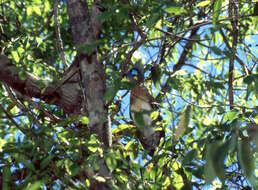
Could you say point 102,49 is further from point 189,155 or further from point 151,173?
point 189,155

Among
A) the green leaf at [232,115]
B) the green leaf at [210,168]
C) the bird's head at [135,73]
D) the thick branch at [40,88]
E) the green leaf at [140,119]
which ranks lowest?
the green leaf at [210,168]

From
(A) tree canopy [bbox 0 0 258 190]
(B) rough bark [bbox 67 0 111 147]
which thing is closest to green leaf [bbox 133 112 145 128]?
→ (A) tree canopy [bbox 0 0 258 190]

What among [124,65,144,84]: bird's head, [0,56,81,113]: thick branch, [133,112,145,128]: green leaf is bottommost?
[133,112,145,128]: green leaf

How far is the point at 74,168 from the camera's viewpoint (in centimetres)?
138

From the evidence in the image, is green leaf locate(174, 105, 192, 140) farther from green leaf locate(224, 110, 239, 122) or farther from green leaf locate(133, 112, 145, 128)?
green leaf locate(224, 110, 239, 122)

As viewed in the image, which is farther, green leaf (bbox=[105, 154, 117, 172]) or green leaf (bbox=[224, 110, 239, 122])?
green leaf (bbox=[224, 110, 239, 122])

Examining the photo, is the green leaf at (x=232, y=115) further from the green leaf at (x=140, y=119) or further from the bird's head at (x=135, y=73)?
the green leaf at (x=140, y=119)

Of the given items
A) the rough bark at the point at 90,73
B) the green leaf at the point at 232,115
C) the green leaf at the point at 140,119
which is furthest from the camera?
the green leaf at the point at 232,115

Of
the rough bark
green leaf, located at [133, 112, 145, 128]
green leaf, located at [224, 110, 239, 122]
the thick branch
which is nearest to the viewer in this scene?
green leaf, located at [133, 112, 145, 128]

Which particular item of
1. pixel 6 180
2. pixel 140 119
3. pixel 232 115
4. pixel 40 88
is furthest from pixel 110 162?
pixel 40 88

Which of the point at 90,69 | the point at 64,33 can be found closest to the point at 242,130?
the point at 90,69

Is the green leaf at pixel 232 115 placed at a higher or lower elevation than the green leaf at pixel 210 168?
higher

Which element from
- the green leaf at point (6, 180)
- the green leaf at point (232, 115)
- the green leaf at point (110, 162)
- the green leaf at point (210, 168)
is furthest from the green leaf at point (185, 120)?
the green leaf at point (6, 180)

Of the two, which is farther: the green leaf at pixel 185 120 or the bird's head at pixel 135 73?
the bird's head at pixel 135 73
